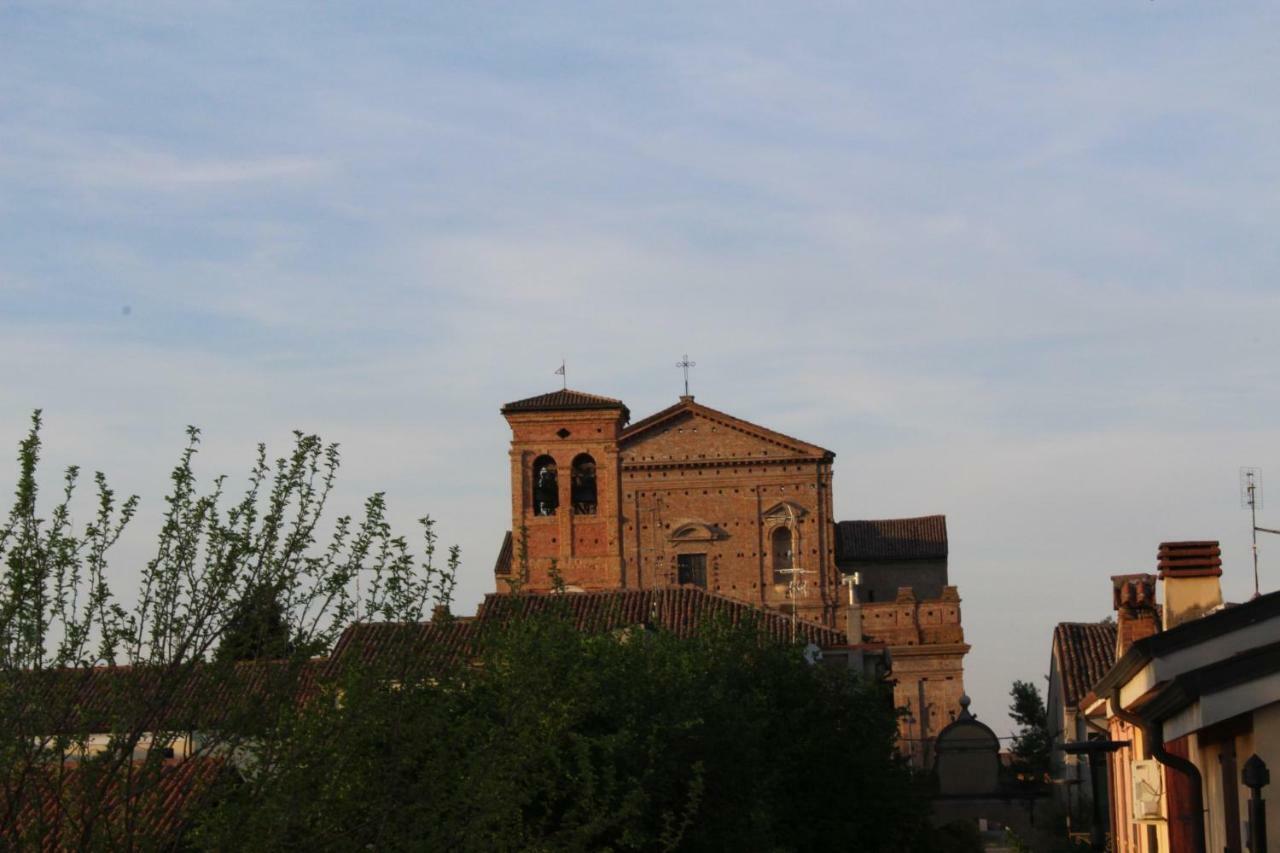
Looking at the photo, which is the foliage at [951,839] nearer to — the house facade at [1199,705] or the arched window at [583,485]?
the house facade at [1199,705]

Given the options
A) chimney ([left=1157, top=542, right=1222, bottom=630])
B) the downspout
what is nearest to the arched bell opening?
chimney ([left=1157, top=542, right=1222, bottom=630])

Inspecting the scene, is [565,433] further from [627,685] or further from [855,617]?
[627,685]

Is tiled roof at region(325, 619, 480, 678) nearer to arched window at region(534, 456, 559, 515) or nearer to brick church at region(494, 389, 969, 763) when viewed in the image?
brick church at region(494, 389, 969, 763)

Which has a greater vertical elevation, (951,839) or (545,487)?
(545,487)

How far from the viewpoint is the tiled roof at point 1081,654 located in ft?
137

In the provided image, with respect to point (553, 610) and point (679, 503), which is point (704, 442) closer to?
point (679, 503)

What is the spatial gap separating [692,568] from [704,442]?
4.21 metres

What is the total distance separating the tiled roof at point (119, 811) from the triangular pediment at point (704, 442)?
52.4 meters

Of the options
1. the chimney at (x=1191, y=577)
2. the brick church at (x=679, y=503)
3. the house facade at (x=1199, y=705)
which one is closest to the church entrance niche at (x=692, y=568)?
the brick church at (x=679, y=503)

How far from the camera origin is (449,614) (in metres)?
11.7

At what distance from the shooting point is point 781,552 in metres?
63.1

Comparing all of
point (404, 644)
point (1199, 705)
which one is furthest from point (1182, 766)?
point (404, 644)

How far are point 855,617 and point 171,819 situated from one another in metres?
47.5

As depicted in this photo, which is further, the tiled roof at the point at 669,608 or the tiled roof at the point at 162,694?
the tiled roof at the point at 669,608
